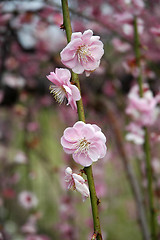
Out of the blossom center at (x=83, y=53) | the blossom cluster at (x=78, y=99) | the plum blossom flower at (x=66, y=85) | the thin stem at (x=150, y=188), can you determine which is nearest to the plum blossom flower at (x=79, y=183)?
the blossom cluster at (x=78, y=99)

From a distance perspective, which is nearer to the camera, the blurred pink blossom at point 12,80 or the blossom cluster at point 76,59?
the blossom cluster at point 76,59

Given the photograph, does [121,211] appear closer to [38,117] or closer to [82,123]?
[38,117]

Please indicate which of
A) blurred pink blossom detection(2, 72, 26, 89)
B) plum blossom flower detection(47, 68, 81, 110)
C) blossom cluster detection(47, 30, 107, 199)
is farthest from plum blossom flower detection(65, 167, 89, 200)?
blurred pink blossom detection(2, 72, 26, 89)

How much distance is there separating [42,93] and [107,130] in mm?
626

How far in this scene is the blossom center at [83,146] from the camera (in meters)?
0.61

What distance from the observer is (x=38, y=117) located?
301 cm

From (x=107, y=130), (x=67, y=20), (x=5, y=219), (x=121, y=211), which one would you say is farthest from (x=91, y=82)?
(x=121, y=211)

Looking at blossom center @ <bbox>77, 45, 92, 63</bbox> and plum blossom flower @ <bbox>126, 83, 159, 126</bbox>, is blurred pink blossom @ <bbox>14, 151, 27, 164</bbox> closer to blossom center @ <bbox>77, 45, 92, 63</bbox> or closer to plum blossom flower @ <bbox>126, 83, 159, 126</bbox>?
plum blossom flower @ <bbox>126, 83, 159, 126</bbox>

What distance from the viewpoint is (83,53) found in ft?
2.04

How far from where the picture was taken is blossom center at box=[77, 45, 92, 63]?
62 centimetres

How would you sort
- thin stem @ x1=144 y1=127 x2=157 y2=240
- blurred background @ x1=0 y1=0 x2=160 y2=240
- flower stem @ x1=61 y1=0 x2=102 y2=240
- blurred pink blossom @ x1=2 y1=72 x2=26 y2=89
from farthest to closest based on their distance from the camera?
1. blurred pink blossom @ x1=2 y1=72 x2=26 y2=89
2. blurred background @ x1=0 y1=0 x2=160 y2=240
3. thin stem @ x1=144 y1=127 x2=157 y2=240
4. flower stem @ x1=61 y1=0 x2=102 y2=240

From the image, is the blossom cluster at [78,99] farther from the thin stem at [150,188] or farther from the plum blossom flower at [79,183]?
the thin stem at [150,188]

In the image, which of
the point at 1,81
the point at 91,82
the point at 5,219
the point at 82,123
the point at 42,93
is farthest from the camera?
the point at 5,219

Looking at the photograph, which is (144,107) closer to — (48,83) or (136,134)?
(136,134)
